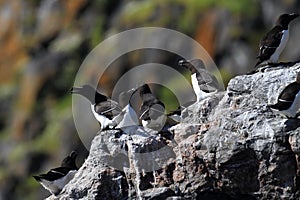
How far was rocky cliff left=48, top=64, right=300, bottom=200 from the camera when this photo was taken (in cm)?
1382

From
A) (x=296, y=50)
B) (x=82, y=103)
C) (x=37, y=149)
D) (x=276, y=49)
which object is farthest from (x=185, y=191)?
(x=37, y=149)

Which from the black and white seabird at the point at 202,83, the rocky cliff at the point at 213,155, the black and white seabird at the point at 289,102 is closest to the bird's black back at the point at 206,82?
the black and white seabird at the point at 202,83

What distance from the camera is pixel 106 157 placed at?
1557 cm

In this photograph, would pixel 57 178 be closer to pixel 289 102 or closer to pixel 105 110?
pixel 105 110

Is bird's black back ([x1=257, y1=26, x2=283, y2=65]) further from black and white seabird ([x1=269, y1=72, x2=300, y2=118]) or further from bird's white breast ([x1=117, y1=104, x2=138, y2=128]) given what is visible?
bird's white breast ([x1=117, y1=104, x2=138, y2=128])

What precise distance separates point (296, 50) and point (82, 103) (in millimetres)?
8185

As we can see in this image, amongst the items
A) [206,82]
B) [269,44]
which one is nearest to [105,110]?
[206,82]

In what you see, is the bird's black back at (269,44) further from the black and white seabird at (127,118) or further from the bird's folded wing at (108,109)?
the bird's folded wing at (108,109)

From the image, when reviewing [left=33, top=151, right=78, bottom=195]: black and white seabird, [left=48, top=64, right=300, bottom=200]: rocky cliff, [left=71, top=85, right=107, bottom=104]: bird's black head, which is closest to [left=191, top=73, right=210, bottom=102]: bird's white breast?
[left=48, top=64, right=300, bottom=200]: rocky cliff

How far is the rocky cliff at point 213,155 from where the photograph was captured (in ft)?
45.3

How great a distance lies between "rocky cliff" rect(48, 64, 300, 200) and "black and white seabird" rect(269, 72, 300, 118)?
0.49 ft

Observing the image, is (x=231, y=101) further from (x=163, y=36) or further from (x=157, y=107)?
(x=163, y=36)

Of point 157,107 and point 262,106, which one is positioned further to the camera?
point 157,107

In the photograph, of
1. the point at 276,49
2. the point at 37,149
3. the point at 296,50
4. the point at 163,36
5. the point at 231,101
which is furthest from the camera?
the point at 37,149
